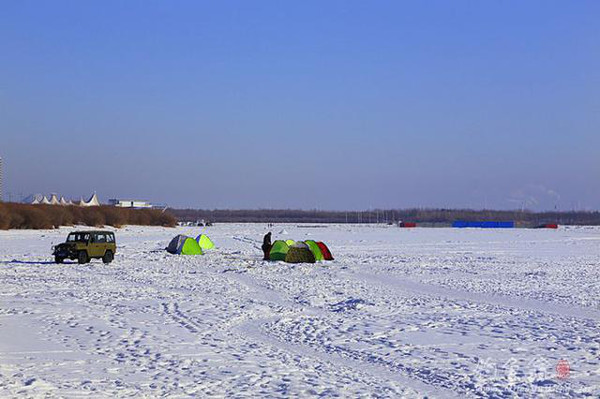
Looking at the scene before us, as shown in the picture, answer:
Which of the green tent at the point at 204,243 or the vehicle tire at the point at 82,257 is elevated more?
the green tent at the point at 204,243

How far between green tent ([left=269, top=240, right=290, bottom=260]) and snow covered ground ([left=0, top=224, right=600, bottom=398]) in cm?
719

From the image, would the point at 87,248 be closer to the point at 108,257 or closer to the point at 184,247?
the point at 108,257

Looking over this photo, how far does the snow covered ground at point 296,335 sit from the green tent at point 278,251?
283 inches

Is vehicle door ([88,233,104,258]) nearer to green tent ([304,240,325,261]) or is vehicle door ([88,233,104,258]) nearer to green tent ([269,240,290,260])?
green tent ([269,240,290,260])

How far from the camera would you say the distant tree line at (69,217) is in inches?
3287

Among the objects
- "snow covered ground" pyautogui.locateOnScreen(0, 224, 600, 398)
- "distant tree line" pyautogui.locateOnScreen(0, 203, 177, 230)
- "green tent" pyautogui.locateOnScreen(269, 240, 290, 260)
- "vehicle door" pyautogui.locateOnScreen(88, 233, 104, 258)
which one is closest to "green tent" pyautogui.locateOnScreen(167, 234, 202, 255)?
"green tent" pyautogui.locateOnScreen(269, 240, 290, 260)

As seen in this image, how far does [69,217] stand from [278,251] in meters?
68.3

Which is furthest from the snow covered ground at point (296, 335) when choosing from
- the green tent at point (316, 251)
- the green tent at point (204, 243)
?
the green tent at point (204, 243)

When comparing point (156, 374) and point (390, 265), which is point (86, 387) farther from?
point (390, 265)

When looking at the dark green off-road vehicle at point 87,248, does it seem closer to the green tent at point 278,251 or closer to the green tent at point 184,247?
the green tent at point 184,247

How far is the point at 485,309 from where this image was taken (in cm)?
1941

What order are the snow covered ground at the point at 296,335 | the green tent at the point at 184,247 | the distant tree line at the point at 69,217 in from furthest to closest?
the distant tree line at the point at 69,217 < the green tent at the point at 184,247 < the snow covered ground at the point at 296,335

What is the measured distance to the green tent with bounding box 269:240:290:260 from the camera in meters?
36.4

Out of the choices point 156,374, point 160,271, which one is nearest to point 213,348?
point 156,374
